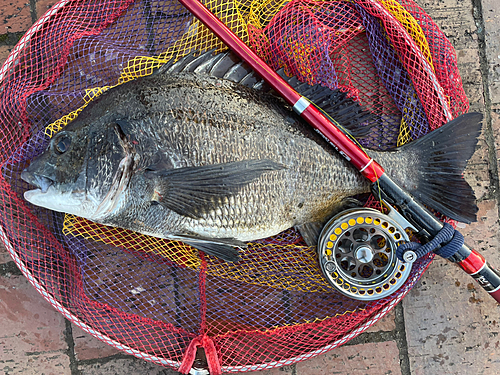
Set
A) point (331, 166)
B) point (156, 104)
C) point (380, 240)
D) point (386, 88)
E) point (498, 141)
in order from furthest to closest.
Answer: point (498, 141)
point (386, 88)
point (380, 240)
point (331, 166)
point (156, 104)

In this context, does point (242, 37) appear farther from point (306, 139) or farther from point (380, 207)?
point (380, 207)

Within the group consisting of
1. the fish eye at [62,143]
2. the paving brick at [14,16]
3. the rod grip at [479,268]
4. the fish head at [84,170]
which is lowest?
the rod grip at [479,268]

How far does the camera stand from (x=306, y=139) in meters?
1.89

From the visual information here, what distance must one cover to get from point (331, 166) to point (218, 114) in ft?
2.16

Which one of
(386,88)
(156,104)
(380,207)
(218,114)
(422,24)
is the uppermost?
(156,104)

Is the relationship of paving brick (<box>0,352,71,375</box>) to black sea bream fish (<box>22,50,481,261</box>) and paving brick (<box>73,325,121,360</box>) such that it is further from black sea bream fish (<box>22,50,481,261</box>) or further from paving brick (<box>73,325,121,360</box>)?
black sea bream fish (<box>22,50,481,261</box>)

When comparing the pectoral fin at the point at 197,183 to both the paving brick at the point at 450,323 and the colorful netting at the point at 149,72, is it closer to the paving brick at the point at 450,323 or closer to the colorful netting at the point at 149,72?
the colorful netting at the point at 149,72

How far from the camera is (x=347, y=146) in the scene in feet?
5.99

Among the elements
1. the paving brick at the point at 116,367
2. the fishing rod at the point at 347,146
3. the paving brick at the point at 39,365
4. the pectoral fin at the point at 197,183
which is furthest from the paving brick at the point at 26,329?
the fishing rod at the point at 347,146

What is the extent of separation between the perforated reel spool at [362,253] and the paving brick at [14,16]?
229 cm

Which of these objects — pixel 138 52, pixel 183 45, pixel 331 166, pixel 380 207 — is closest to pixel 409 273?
pixel 380 207

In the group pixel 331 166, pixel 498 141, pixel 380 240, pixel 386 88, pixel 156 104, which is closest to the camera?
pixel 156 104

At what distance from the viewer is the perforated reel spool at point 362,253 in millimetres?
1907

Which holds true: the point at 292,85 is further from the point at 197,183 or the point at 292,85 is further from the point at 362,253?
the point at 362,253
